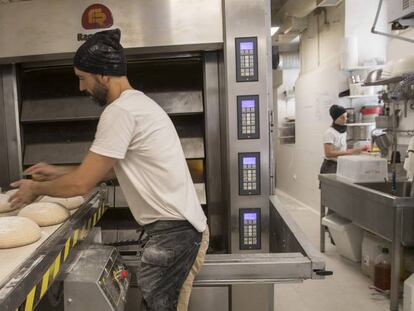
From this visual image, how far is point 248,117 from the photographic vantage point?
1.92m

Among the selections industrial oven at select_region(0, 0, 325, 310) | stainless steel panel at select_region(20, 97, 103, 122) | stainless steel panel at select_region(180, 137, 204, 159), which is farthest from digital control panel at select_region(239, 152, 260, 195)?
stainless steel panel at select_region(20, 97, 103, 122)

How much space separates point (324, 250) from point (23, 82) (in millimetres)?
3296

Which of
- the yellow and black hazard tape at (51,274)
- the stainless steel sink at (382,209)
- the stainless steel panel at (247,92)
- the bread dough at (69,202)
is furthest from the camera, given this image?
the stainless steel sink at (382,209)

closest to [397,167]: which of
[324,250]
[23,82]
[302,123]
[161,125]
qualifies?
[324,250]

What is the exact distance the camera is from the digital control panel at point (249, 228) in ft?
6.46

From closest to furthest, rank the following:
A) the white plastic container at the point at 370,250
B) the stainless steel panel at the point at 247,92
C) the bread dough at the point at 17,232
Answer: the bread dough at the point at 17,232 → the stainless steel panel at the point at 247,92 → the white plastic container at the point at 370,250

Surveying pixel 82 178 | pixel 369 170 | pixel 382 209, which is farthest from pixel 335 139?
pixel 82 178

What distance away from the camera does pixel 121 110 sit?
3.52 ft

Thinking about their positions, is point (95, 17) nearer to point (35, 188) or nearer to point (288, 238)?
point (35, 188)

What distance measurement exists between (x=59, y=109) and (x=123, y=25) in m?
0.75

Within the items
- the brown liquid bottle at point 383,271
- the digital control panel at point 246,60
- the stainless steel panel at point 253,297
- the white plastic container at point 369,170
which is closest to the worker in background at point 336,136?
the white plastic container at point 369,170

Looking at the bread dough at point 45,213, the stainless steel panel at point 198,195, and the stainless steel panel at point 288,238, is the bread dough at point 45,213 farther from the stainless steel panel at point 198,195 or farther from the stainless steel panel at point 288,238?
the stainless steel panel at point 198,195

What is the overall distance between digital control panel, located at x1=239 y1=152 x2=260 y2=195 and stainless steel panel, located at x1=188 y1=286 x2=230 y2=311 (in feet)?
1.76

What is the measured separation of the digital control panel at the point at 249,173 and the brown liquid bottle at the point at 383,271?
159cm
